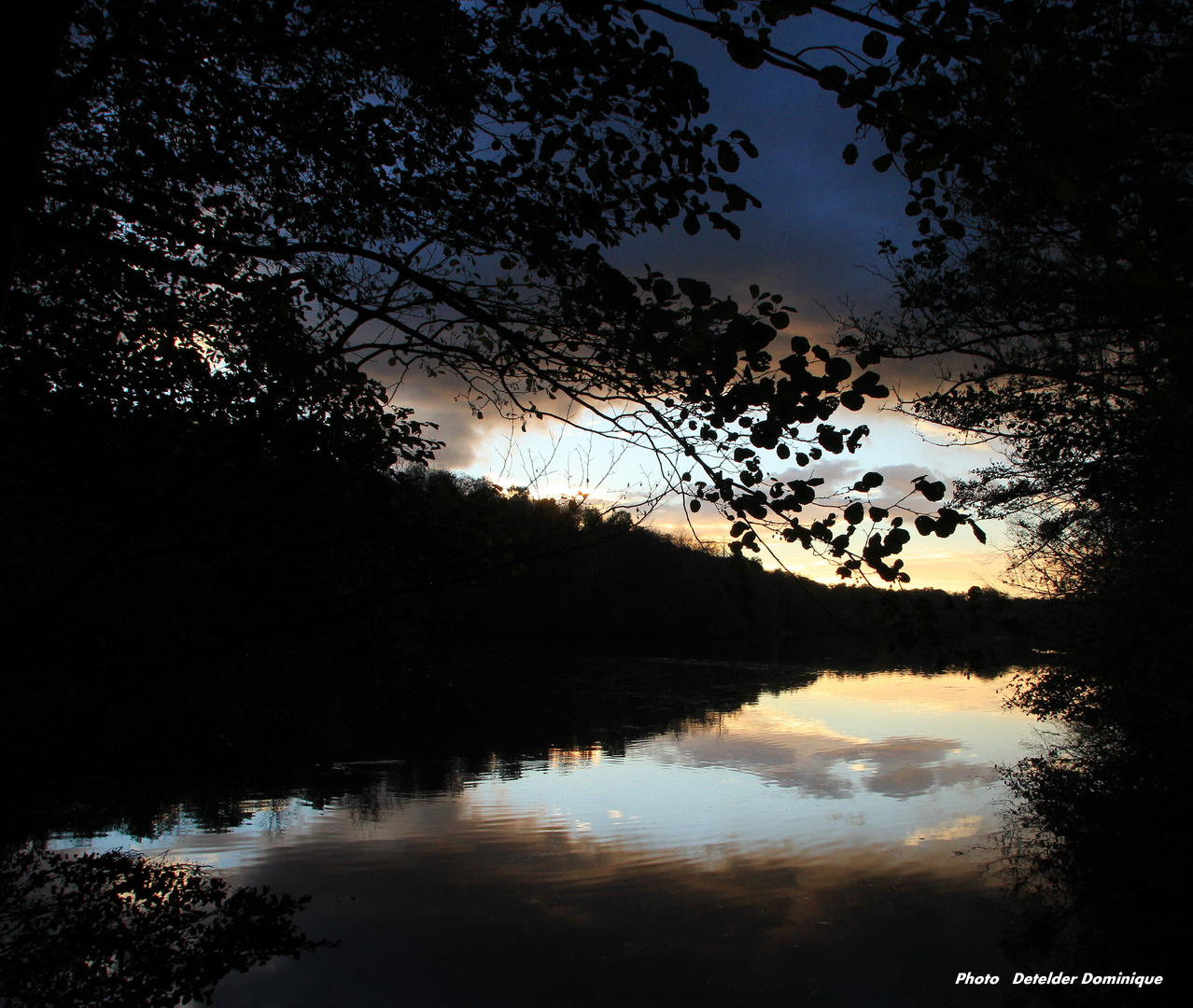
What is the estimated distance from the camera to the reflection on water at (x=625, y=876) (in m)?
7.02

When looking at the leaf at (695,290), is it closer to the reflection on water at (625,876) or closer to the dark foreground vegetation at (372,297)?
the dark foreground vegetation at (372,297)

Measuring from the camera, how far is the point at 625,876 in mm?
9461

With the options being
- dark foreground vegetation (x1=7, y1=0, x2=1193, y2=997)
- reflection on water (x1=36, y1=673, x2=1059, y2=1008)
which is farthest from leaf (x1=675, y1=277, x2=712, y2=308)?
reflection on water (x1=36, y1=673, x2=1059, y2=1008)

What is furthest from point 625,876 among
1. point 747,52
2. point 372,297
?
point 747,52

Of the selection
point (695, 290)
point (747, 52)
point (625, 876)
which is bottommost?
point (625, 876)

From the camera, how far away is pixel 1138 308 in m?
1.87

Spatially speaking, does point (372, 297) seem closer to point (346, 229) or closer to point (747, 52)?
point (346, 229)

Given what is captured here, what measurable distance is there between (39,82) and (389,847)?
33.3 ft

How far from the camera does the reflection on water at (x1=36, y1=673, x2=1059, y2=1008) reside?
7.02m

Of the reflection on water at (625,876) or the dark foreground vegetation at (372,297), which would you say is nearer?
the dark foreground vegetation at (372,297)

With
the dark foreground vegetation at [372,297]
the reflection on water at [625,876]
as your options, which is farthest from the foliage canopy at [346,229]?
the reflection on water at [625,876]

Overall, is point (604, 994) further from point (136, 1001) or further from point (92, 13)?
point (92, 13)

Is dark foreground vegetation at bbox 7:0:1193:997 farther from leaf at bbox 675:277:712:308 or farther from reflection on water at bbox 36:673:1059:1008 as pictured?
reflection on water at bbox 36:673:1059:1008

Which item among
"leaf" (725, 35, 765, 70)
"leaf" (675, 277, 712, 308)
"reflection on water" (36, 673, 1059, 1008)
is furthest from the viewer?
"reflection on water" (36, 673, 1059, 1008)
